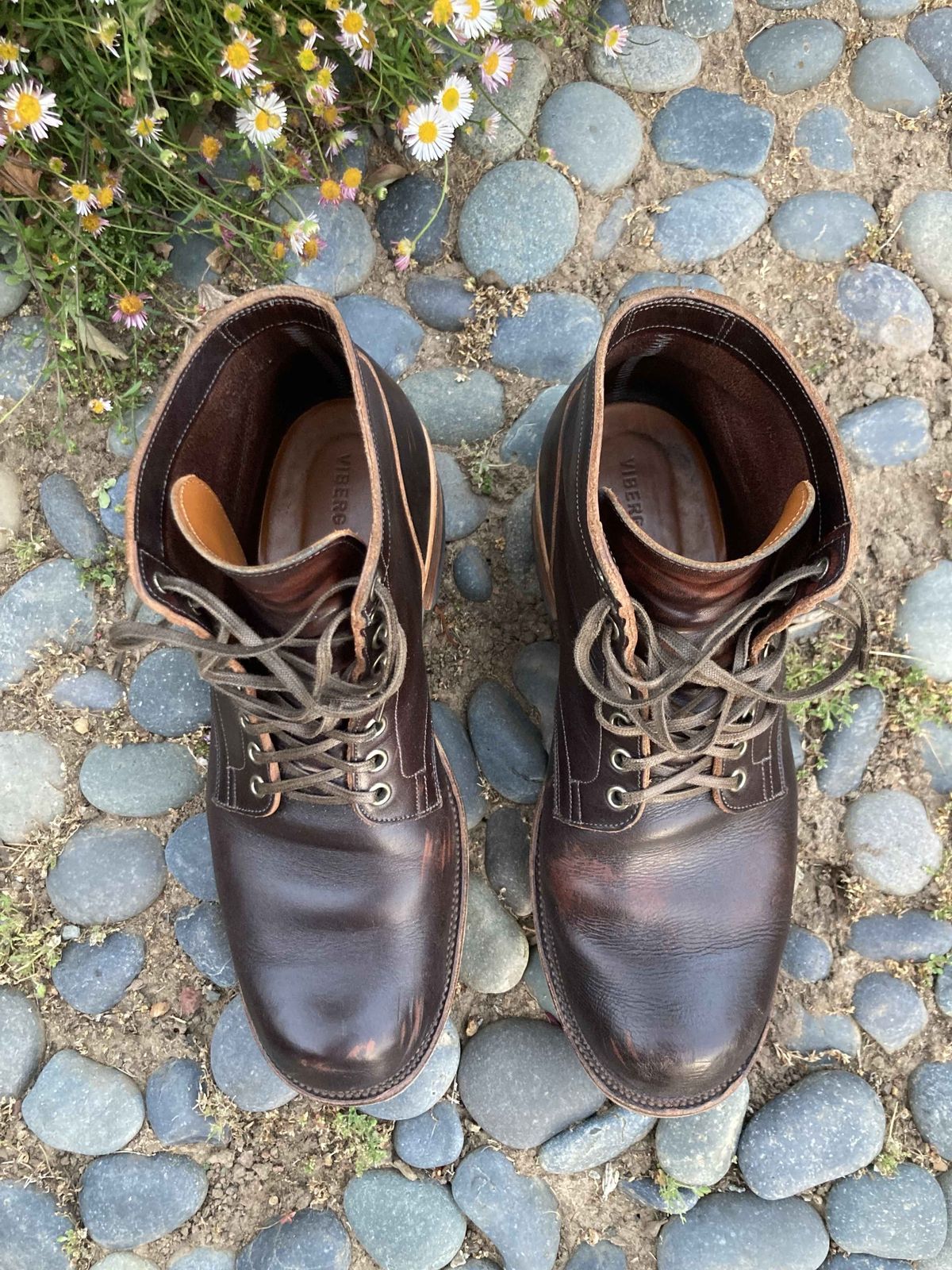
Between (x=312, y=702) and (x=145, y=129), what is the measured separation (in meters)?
1.27

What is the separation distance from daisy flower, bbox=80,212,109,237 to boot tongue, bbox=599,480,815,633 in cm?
136

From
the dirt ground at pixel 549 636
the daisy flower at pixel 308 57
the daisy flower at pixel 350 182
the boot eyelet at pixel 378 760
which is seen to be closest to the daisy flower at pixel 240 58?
the daisy flower at pixel 308 57

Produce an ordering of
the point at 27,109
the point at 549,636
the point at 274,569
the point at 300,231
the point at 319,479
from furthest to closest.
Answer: the point at 549,636, the point at 319,479, the point at 300,231, the point at 27,109, the point at 274,569

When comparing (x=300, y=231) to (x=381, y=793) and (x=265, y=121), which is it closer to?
(x=265, y=121)

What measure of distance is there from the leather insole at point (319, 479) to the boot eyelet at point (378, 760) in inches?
23.3

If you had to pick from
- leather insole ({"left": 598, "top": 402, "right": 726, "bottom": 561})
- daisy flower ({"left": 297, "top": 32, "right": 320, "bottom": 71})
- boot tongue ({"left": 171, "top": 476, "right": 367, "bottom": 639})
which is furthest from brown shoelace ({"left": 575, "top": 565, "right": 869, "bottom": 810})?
daisy flower ({"left": 297, "top": 32, "right": 320, "bottom": 71})

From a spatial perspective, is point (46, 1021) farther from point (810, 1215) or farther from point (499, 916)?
point (810, 1215)

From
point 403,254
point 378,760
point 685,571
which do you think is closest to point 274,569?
point 378,760

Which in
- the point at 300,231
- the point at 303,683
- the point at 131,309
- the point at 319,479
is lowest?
the point at 303,683

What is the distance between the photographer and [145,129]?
187 cm

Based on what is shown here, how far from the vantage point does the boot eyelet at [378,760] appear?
1909mm

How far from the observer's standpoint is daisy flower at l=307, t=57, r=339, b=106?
1.81 meters

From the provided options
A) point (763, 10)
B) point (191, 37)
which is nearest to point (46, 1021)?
point (191, 37)

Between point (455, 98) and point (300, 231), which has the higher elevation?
point (455, 98)
